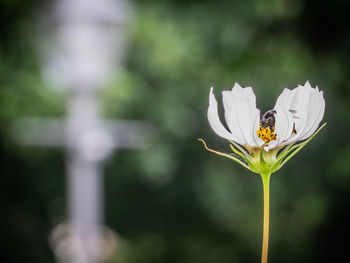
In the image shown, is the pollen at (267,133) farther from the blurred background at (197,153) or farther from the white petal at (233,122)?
the blurred background at (197,153)

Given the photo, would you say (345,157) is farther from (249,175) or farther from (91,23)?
(91,23)

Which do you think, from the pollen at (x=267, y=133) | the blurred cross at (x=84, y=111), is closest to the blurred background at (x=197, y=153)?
the blurred cross at (x=84, y=111)

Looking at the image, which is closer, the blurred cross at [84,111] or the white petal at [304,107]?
the white petal at [304,107]

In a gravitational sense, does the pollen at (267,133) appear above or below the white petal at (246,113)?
below

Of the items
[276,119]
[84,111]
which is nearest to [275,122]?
[276,119]

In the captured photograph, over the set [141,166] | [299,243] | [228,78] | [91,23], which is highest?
[91,23]

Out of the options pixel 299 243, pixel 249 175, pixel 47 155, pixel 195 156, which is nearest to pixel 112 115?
pixel 47 155
